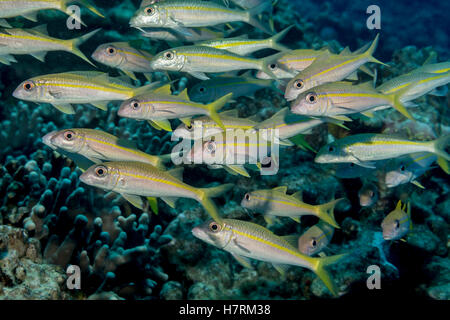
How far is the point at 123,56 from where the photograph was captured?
395cm

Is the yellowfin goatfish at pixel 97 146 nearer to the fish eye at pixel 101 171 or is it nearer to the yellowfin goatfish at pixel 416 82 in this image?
the fish eye at pixel 101 171

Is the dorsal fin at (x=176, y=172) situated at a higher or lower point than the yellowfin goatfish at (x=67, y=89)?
lower

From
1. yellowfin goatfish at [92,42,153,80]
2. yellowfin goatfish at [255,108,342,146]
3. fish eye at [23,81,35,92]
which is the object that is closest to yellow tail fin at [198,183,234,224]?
yellowfin goatfish at [255,108,342,146]

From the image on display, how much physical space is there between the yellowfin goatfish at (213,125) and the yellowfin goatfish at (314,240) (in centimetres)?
145

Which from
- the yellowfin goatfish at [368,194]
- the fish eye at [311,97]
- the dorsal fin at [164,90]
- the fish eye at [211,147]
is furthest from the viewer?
the yellowfin goatfish at [368,194]

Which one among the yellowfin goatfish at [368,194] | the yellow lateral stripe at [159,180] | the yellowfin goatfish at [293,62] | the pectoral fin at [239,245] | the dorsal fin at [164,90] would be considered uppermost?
the yellowfin goatfish at [293,62]

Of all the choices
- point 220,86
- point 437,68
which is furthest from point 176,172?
point 437,68

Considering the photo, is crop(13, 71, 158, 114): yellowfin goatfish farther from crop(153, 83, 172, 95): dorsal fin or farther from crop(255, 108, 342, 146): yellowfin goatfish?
crop(255, 108, 342, 146): yellowfin goatfish

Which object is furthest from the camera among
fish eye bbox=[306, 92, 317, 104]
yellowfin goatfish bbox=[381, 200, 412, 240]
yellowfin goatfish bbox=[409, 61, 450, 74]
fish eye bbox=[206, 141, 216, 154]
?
yellowfin goatfish bbox=[381, 200, 412, 240]

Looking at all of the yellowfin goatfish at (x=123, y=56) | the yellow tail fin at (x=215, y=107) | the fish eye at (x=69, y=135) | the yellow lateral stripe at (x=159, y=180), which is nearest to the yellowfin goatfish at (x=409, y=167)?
the yellow tail fin at (x=215, y=107)

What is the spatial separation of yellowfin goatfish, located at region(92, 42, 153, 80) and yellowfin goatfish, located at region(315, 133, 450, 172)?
252 centimetres

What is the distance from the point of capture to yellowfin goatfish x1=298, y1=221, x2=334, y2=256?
358cm

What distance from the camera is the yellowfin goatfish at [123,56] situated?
3910mm
